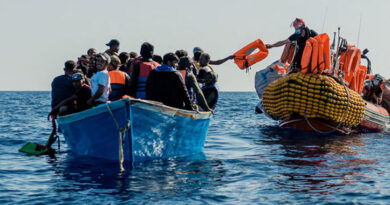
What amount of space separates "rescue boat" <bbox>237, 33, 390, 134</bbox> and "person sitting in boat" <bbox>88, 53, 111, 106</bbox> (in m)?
7.31

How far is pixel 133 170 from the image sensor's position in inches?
365

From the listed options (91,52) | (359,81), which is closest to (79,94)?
(91,52)

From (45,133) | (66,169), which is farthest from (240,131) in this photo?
(66,169)

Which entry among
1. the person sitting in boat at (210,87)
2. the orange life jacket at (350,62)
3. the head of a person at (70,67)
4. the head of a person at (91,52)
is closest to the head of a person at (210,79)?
the person sitting in boat at (210,87)

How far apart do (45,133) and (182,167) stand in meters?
9.29

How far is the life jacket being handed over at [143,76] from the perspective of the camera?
10.1m

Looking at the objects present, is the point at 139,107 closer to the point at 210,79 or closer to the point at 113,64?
the point at 113,64

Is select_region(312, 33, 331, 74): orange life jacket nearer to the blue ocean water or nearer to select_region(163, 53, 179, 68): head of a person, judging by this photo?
the blue ocean water

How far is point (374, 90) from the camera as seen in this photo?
65.9ft

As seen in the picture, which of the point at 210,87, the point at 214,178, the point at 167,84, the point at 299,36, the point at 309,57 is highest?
the point at 299,36

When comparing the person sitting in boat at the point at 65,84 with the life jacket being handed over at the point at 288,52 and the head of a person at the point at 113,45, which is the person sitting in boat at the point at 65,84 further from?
the life jacket being handed over at the point at 288,52

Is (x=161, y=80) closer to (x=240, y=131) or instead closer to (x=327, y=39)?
(x=327, y=39)

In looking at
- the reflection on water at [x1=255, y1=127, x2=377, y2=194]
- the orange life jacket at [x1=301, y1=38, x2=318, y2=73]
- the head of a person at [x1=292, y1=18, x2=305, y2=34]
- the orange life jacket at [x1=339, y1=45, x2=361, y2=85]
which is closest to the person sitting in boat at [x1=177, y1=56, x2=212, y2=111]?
the reflection on water at [x1=255, y1=127, x2=377, y2=194]

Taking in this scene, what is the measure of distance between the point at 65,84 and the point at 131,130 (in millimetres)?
2674
